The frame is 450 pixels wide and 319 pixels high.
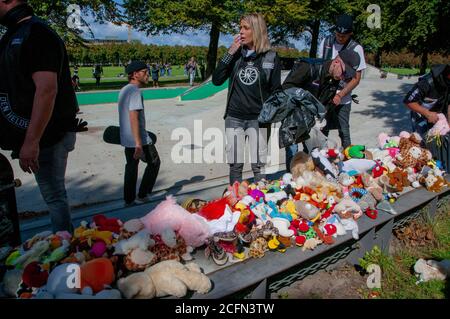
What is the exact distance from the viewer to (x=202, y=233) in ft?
8.45

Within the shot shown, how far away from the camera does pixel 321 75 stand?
416 centimetres

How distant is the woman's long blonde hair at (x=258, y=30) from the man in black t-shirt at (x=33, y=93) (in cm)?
184

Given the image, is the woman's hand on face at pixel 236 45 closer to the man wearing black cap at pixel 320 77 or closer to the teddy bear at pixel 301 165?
the man wearing black cap at pixel 320 77

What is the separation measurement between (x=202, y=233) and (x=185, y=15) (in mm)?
26457

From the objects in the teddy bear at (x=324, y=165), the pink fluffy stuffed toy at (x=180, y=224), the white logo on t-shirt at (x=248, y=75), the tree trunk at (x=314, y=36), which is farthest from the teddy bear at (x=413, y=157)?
the tree trunk at (x=314, y=36)

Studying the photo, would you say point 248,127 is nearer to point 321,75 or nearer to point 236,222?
point 321,75

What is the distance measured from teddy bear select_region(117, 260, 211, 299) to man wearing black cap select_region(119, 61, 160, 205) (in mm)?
2213

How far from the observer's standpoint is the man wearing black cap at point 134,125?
13.4ft

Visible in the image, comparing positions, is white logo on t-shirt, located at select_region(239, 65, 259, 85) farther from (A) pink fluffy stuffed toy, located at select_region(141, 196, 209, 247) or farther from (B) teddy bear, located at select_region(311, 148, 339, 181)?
(A) pink fluffy stuffed toy, located at select_region(141, 196, 209, 247)

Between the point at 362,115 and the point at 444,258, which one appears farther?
the point at 362,115

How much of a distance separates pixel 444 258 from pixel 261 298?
2174mm

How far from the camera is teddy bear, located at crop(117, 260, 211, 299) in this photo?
2.01 metres

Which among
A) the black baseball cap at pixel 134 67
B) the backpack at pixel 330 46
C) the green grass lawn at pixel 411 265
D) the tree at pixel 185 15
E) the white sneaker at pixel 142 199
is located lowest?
the green grass lawn at pixel 411 265

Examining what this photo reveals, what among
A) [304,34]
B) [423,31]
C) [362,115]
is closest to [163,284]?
[362,115]
